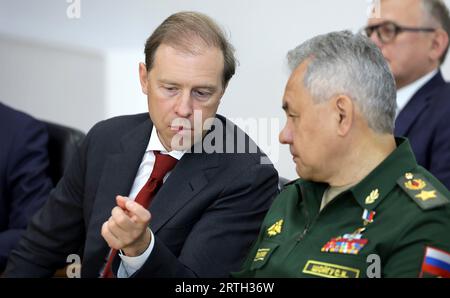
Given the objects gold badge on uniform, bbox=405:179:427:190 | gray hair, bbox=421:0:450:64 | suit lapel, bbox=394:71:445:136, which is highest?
gray hair, bbox=421:0:450:64

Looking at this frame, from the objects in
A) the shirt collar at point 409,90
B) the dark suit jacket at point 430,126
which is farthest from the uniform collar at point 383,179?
the shirt collar at point 409,90

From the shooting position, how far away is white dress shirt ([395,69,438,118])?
283cm

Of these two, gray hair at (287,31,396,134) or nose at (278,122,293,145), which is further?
nose at (278,122,293,145)

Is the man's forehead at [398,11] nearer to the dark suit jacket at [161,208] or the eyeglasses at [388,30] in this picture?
the eyeglasses at [388,30]

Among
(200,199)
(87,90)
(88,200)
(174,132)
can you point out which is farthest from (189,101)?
→ (87,90)

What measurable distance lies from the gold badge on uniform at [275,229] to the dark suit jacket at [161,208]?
0.16 metres

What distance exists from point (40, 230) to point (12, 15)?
2.15m

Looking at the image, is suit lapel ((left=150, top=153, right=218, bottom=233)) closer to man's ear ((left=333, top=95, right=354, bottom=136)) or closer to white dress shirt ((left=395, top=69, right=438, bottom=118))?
man's ear ((left=333, top=95, right=354, bottom=136))

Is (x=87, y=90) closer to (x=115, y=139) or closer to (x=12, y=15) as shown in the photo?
(x=12, y=15)

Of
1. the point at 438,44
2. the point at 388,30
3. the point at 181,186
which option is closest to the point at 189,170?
the point at 181,186

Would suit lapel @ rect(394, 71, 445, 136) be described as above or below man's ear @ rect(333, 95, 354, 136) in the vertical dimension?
below

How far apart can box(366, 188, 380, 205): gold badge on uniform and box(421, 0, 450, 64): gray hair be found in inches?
56.4

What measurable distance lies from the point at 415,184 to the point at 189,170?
67cm

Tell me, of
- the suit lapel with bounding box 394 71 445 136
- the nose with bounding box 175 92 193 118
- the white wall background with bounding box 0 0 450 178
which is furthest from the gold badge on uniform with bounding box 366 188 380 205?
the white wall background with bounding box 0 0 450 178
